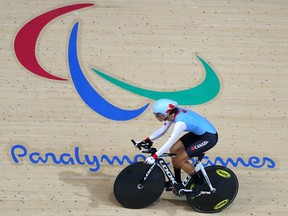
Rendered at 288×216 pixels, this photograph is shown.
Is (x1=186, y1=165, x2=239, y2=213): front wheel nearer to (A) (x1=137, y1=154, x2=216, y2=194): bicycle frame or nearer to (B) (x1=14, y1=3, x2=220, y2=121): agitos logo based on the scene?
(A) (x1=137, y1=154, x2=216, y2=194): bicycle frame

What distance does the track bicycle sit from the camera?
18.9 feet

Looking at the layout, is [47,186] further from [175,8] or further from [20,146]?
[175,8]

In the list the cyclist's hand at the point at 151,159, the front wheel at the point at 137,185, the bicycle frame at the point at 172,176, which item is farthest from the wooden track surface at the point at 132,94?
the cyclist's hand at the point at 151,159

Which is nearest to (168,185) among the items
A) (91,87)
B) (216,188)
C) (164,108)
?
(216,188)

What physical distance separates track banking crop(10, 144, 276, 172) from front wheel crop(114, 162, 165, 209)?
0.74 meters

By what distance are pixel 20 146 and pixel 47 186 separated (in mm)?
742

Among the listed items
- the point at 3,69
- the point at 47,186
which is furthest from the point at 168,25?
the point at 47,186

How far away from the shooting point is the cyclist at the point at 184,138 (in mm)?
5531

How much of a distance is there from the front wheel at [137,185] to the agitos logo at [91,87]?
1.40 meters

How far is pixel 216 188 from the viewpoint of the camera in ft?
19.1

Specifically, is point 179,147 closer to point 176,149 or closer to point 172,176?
point 176,149

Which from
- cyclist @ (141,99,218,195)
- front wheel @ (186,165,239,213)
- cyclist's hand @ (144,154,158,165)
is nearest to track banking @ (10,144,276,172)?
front wheel @ (186,165,239,213)

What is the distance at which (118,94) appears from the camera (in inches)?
289

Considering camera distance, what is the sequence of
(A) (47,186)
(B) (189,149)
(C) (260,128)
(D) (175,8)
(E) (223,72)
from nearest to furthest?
(B) (189,149)
(A) (47,186)
(C) (260,128)
(E) (223,72)
(D) (175,8)
